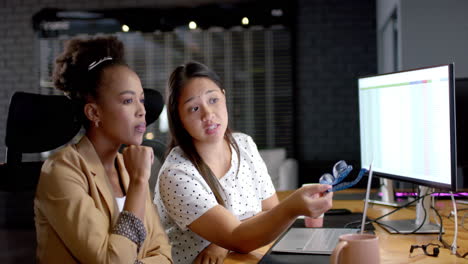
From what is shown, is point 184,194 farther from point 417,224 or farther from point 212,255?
point 417,224

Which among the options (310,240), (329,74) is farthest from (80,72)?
(329,74)

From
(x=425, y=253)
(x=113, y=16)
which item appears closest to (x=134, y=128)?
(x=425, y=253)

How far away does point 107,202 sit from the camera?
1.15 meters

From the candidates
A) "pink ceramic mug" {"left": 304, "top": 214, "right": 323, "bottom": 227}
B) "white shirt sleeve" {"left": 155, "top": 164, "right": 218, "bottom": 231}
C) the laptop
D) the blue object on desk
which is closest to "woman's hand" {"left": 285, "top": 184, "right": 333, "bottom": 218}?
the blue object on desk

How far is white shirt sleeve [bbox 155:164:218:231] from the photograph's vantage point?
1.29 metres

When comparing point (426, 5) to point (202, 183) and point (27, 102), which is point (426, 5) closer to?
point (202, 183)

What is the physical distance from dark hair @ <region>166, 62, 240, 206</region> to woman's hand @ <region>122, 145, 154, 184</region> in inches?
9.7

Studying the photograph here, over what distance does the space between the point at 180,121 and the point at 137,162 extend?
30 cm

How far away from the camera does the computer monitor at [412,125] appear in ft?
4.02

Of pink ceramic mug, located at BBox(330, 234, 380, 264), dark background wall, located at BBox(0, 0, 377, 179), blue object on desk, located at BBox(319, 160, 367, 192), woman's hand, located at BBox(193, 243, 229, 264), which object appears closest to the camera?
pink ceramic mug, located at BBox(330, 234, 380, 264)

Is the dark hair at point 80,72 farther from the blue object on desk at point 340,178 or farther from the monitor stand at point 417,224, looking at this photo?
the monitor stand at point 417,224

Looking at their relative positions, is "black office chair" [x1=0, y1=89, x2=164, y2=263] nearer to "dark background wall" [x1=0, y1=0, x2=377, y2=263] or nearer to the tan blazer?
the tan blazer

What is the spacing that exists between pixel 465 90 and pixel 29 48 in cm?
472

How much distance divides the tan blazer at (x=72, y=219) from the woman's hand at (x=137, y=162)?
0.29ft
